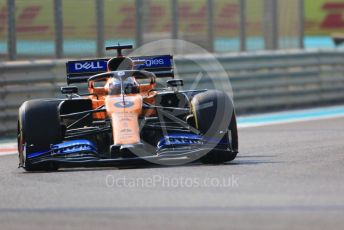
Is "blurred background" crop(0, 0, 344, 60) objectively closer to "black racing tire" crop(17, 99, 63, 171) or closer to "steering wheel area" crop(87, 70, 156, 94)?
"steering wheel area" crop(87, 70, 156, 94)

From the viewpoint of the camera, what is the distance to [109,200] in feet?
27.6

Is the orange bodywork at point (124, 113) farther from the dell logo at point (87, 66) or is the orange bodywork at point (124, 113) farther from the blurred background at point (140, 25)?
the blurred background at point (140, 25)

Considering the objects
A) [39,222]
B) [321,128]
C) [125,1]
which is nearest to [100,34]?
[125,1]

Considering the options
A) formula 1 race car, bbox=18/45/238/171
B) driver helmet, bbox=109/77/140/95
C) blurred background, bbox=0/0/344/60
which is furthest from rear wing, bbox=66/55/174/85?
blurred background, bbox=0/0/344/60

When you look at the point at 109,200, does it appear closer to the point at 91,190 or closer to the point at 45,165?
the point at 91,190

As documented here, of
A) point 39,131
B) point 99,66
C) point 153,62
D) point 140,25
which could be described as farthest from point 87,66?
point 140,25

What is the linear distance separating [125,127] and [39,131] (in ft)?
3.04

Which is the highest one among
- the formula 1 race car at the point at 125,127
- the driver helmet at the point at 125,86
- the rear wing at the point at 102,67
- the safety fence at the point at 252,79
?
the rear wing at the point at 102,67

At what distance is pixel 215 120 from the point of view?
11.1 meters

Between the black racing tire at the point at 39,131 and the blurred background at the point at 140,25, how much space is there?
5365 mm

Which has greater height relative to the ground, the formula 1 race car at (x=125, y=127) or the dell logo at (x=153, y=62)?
the dell logo at (x=153, y=62)

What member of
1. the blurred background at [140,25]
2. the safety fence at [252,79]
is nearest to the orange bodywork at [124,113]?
the safety fence at [252,79]

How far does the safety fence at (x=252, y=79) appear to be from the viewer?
16.1 metres

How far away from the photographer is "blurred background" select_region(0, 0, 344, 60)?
16.4 metres
